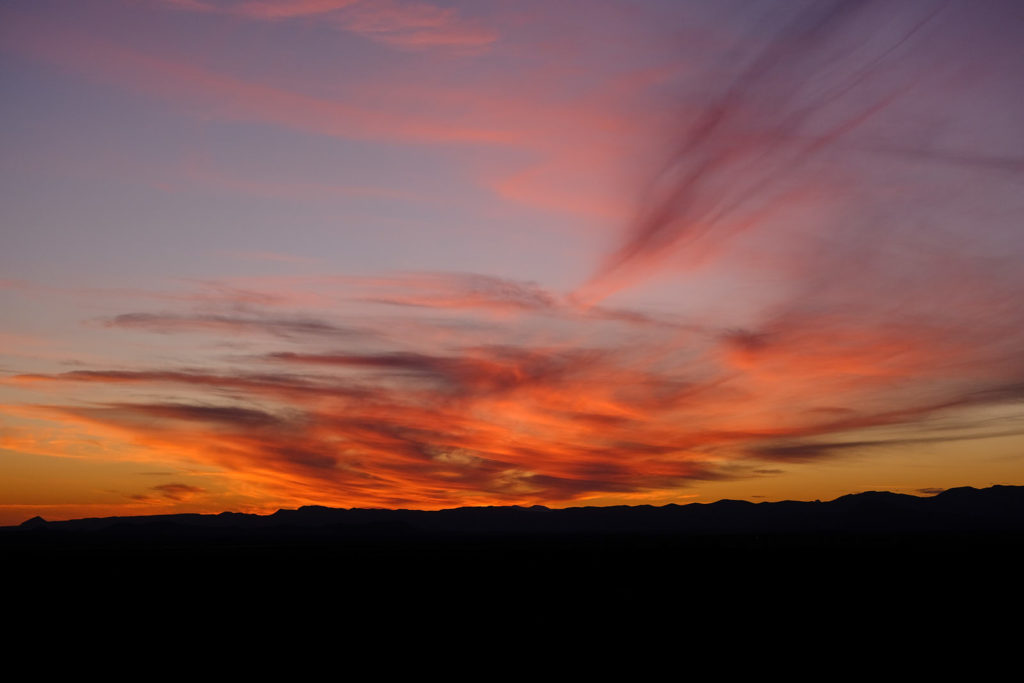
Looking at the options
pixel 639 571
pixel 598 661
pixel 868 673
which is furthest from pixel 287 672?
pixel 639 571

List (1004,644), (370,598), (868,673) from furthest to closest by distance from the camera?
(370,598) < (1004,644) < (868,673)

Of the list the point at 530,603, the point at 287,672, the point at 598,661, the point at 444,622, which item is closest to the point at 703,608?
the point at 530,603

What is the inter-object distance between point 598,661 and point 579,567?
181ft

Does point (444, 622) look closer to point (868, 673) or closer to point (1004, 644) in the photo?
point (868, 673)

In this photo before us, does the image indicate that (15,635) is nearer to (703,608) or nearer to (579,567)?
(703,608)

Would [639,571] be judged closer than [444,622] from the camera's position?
No

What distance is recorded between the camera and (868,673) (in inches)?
952

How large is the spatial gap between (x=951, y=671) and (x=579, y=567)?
188ft

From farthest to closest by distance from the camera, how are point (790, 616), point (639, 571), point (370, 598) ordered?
1. point (639, 571)
2. point (370, 598)
3. point (790, 616)

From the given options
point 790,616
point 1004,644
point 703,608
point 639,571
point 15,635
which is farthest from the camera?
point 639,571

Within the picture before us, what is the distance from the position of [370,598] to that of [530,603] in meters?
11.4

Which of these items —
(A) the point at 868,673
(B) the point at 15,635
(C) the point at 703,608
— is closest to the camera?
(A) the point at 868,673

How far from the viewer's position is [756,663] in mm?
25797

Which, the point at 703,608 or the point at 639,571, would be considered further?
the point at 639,571
